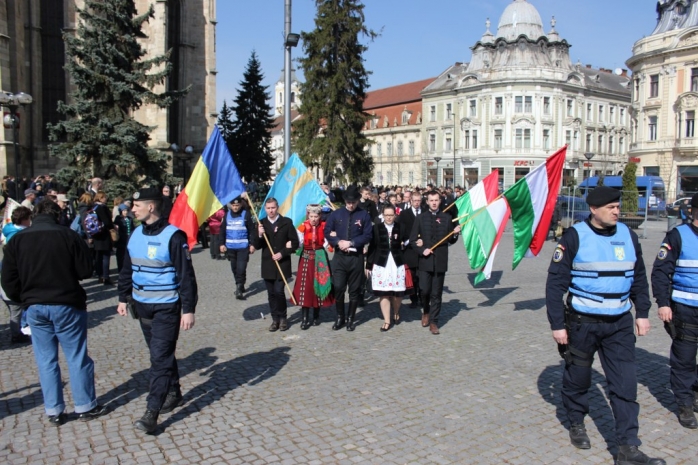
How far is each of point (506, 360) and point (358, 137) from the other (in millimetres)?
30953

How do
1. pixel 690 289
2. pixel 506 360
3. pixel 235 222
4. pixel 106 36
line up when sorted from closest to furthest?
pixel 690 289 < pixel 506 360 < pixel 235 222 < pixel 106 36

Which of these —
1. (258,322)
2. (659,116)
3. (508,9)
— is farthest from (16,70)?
(508,9)

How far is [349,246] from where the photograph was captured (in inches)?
330

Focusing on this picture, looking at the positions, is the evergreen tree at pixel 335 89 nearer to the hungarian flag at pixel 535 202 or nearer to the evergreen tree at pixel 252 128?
the evergreen tree at pixel 252 128

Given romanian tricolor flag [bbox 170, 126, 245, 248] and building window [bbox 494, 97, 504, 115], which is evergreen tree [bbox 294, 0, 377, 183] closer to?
romanian tricolor flag [bbox 170, 126, 245, 248]

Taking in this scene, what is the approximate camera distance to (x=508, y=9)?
72.8m

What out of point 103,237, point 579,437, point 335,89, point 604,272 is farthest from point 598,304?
point 335,89

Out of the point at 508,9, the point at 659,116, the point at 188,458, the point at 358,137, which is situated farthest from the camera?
the point at 508,9

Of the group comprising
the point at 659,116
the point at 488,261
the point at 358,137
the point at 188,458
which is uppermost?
the point at 659,116

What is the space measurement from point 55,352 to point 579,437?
4.25 m

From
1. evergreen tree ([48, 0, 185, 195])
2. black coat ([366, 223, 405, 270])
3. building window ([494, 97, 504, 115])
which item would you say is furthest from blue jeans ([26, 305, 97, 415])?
building window ([494, 97, 504, 115])

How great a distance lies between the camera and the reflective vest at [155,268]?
4977 millimetres

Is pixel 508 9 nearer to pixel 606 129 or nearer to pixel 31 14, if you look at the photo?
pixel 606 129

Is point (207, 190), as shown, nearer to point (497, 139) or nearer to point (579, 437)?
point (579, 437)
